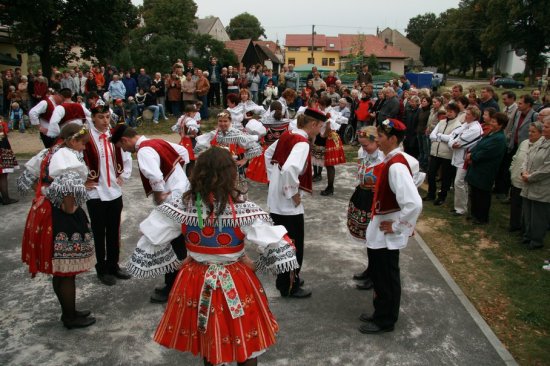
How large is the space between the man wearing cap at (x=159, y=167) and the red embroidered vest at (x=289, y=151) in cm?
102

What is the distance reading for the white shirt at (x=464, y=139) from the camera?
8.06 meters

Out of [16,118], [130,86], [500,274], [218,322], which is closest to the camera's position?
[218,322]

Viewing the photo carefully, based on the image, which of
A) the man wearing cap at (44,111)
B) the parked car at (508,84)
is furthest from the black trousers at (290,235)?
the parked car at (508,84)

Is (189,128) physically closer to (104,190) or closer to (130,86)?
(104,190)

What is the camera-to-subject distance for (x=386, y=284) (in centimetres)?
442

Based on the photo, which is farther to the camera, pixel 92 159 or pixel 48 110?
pixel 48 110

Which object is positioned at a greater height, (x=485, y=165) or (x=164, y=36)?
(x=164, y=36)

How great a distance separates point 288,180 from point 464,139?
15.6 ft

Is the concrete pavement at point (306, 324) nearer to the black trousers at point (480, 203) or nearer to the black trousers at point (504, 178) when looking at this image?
the black trousers at point (480, 203)

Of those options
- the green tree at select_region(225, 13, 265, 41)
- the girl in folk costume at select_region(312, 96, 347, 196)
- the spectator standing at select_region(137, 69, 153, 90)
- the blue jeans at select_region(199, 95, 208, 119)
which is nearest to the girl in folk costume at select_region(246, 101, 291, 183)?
the girl in folk costume at select_region(312, 96, 347, 196)

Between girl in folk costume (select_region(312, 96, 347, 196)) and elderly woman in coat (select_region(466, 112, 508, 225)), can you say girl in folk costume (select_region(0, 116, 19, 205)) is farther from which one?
elderly woman in coat (select_region(466, 112, 508, 225))

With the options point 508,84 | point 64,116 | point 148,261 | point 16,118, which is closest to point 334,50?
point 508,84

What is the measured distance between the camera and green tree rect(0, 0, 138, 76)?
22203 mm

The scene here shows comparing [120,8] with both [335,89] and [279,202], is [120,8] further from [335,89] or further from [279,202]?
[279,202]
